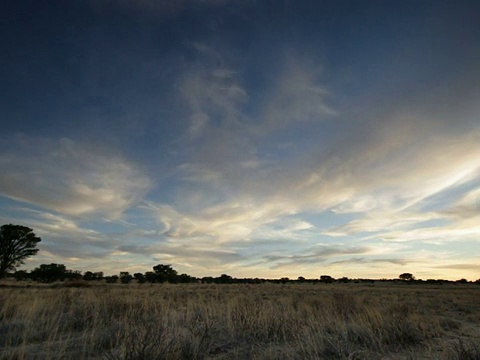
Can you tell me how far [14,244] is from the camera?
155 ft

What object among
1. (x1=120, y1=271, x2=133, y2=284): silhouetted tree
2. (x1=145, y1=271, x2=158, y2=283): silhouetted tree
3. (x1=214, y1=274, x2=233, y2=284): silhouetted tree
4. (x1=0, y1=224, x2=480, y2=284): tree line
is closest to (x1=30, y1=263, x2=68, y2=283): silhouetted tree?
(x1=0, y1=224, x2=480, y2=284): tree line

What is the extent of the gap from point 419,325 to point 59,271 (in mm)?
72273

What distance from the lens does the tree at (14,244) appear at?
46000 mm

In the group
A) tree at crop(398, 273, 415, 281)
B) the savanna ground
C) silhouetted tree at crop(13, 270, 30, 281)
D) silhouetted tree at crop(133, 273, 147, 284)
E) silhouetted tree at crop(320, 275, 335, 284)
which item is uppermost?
tree at crop(398, 273, 415, 281)

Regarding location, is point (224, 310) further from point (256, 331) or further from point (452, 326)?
point (452, 326)

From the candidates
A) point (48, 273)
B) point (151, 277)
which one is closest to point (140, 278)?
point (151, 277)

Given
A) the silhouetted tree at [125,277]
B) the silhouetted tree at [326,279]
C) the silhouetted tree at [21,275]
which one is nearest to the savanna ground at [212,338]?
the silhouetted tree at [21,275]

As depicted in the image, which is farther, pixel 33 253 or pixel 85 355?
pixel 33 253

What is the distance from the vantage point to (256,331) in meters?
7.78

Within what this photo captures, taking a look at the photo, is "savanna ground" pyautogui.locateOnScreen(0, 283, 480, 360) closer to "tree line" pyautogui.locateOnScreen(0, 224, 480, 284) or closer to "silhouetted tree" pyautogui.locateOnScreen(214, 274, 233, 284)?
"tree line" pyautogui.locateOnScreen(0, 224, 480, 284)

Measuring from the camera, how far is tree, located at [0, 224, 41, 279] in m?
46.0

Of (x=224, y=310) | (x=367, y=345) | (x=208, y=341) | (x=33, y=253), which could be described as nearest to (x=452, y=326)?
(x=367, y=345)

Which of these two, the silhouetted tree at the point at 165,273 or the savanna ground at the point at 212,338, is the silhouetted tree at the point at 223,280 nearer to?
the silhouetted tree at the point at 165,273

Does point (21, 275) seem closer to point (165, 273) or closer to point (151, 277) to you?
point (151, 277)
